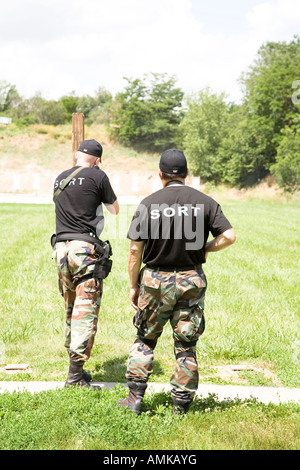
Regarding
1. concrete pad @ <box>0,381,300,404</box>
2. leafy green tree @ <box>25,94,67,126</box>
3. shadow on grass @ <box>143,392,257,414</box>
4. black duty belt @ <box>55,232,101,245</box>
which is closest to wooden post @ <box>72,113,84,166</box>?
black duty belt @ <box>55,232,101,245</box>

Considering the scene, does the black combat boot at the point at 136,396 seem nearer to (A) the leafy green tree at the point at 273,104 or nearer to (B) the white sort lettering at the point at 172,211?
(B) the white sort lettering at the point at 172,211

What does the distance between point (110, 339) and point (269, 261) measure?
6442 millimetres

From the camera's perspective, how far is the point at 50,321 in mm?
6320

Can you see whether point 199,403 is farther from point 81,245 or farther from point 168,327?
point 168,327

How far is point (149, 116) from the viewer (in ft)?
223

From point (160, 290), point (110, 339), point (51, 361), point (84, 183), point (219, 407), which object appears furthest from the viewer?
point (110, 339)

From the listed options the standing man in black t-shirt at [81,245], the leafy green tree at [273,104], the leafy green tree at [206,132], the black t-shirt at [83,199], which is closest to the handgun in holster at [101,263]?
the standing man in black t-shirt at [81,245]

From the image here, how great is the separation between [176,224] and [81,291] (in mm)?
1179

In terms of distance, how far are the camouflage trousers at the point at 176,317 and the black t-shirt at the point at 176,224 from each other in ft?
0.45

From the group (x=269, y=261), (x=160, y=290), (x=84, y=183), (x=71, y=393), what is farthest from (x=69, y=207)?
(x=269, y=261)

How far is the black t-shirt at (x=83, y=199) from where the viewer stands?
4.27m

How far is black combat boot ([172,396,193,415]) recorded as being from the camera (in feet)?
12.1

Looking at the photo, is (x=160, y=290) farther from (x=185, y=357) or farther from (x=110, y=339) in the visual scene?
(x=110, y=339)

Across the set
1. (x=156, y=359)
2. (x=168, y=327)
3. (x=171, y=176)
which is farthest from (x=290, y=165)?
(x=171, y=176)
